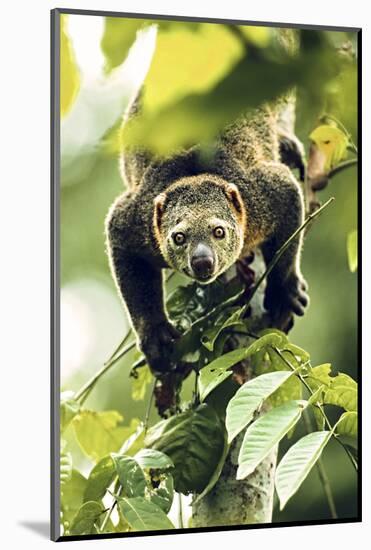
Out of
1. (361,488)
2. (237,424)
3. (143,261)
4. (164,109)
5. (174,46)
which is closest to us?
(164,109)

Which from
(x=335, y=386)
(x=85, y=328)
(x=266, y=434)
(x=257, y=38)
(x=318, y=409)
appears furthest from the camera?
(x=335, y=386)

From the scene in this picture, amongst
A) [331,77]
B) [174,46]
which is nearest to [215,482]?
[174,46]

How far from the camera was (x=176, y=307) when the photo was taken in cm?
247

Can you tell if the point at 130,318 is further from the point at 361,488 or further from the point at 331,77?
the point at 331,77

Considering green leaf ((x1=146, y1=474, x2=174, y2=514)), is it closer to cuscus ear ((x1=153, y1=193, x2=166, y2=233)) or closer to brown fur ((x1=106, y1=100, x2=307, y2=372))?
brown fur ((x1=106, y1=100, x2=307, y2=372))

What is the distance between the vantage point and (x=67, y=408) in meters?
2.38

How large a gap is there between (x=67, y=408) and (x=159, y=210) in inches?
22.6

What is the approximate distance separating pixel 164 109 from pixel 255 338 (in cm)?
234

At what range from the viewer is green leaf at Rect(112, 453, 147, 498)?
93.3 inches

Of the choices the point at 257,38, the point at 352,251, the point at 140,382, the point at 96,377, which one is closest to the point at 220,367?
the point at 140,382

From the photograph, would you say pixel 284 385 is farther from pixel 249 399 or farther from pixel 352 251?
pixel 352 251

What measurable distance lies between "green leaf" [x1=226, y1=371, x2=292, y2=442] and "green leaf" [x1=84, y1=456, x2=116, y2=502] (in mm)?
343

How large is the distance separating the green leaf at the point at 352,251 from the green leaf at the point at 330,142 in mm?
208

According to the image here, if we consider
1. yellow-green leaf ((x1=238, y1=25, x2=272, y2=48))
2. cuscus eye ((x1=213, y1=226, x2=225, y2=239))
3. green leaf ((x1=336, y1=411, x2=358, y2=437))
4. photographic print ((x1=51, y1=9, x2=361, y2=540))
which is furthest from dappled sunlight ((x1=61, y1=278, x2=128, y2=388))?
yellow-green leaf ((x1=238, y1=25, x2=272, y2=48))
